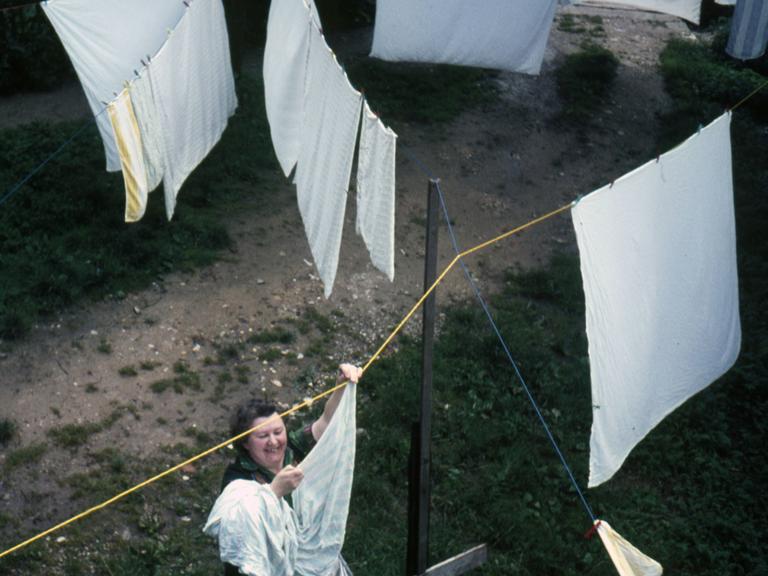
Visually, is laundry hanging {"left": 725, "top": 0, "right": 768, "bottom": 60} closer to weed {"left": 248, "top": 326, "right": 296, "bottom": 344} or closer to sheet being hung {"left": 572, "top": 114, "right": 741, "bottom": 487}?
sheet being hung {"left": 572, "top": 114, "right": 741, "bottom": 487}

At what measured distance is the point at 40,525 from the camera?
4594mm

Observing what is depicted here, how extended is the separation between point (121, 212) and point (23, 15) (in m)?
2.35

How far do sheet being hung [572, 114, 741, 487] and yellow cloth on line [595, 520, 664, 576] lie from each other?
311 millimetres

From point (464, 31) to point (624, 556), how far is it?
519cm

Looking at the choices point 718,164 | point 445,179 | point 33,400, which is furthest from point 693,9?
point 33,400

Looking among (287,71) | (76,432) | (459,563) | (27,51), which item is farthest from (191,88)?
(27,51)

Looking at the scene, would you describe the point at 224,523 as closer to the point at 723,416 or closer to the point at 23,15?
the point at 723,416

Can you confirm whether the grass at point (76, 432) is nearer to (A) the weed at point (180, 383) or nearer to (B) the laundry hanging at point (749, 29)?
(A) the weed at point (180, 383)

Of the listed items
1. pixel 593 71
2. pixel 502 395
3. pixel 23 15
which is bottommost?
pixel 593 71

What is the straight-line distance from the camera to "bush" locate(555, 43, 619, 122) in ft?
30.6

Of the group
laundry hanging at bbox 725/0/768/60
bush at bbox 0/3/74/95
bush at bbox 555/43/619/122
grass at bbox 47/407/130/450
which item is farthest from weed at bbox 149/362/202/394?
laundry hanging at bbox 725/0/768/60

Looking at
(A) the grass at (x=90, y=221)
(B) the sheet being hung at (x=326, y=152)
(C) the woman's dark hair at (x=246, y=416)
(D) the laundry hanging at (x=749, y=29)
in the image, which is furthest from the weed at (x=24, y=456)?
(D) the laundry hanging at (x=749, y=29)

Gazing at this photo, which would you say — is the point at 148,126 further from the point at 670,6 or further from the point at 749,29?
the point at 670,6

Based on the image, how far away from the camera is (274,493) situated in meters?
3.12
